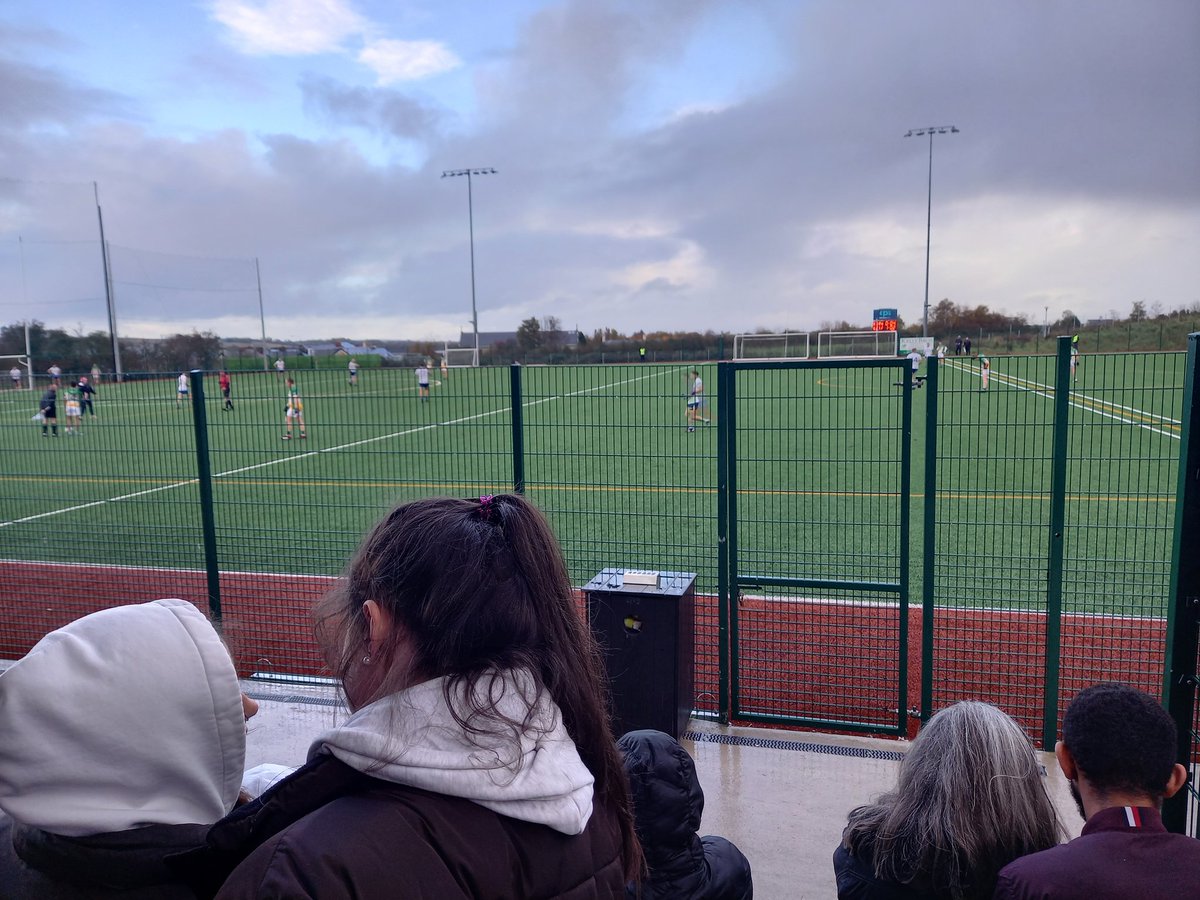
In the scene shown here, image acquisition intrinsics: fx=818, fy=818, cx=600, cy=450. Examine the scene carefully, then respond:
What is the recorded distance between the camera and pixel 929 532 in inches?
182

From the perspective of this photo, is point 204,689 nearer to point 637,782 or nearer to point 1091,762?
point 637,782

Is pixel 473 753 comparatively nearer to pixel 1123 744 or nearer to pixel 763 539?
pixel 1123 744

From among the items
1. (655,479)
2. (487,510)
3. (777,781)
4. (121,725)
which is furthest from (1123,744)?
(655,479)

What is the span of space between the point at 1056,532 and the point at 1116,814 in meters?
2.89

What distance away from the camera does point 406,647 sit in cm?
128

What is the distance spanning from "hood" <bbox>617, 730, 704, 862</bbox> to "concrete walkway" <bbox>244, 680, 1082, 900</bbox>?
1427 millimetres

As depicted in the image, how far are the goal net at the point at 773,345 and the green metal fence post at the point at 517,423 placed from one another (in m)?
31.7

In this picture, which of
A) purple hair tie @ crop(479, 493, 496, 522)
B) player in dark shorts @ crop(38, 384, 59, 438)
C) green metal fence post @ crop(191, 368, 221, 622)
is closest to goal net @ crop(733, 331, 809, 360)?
player in dark shorts @ crop(38, 384, 59, 438)

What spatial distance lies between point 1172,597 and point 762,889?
1.97 metres

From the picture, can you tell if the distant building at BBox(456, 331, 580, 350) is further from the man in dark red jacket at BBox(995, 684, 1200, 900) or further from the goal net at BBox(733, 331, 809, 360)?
the man in dark red jacket at BBox(995, 684, 1200, 900)

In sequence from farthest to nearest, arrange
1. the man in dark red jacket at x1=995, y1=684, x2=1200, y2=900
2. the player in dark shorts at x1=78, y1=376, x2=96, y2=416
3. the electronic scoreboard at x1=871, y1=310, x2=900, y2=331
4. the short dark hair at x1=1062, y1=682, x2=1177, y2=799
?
the electronic scoreboard at x1=871, y1=310, x2=900, y2=331 → the player in dark shorts at x1=78, y1=376, x2=96, y2=416 → the short dark hair at x1=1062, y1=682, x2=1177, y2=799 → the man in dark red jacket at x1=995, y1=684, x2=1200, y2=900

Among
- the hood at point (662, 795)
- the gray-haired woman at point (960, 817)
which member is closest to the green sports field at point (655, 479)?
the hood at point (662, 795)

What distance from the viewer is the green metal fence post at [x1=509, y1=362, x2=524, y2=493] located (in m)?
Answer: 5.11

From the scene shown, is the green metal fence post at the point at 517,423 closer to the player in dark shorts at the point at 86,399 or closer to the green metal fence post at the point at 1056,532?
the green metal fence post at the point at 1056,532
